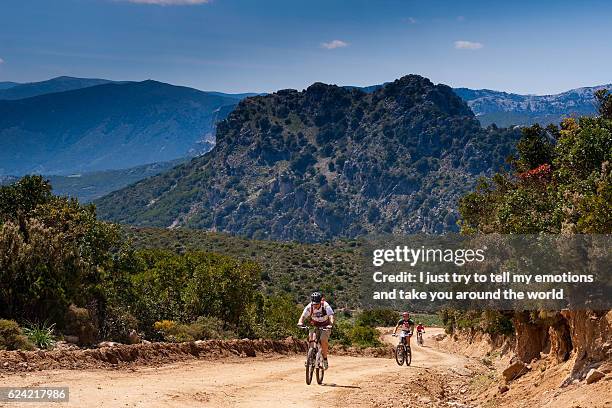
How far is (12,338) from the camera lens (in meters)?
18.8

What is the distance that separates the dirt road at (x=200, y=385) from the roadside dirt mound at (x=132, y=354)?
542 mm

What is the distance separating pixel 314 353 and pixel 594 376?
23.2 ft

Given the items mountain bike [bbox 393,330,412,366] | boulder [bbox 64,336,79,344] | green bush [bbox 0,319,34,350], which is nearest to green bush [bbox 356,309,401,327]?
mountain bike [bbox 393,330,412,366]

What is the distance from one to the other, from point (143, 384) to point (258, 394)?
282 centimetres

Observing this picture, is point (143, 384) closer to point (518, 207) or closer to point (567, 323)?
point (567, 323)

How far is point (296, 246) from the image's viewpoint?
155 meters

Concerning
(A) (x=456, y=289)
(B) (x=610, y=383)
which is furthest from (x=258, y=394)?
(A) (x=456, y=289)

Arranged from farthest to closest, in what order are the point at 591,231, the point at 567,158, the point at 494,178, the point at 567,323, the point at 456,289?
the point at 494,178, the point at 456,289, the point at 567,158, the point at 567,323, the point at 591,231

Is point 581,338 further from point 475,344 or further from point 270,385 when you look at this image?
point 475,344

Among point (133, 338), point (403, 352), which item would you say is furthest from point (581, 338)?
point (133, 338)

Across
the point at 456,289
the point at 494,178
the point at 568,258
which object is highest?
the point at 494,178

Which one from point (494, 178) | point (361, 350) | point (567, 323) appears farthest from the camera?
point (361, 350)

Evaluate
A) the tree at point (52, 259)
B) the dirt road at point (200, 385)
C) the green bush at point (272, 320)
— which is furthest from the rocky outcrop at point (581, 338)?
the green bush at point (272, 320)

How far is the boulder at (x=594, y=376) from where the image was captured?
43.7 feet
